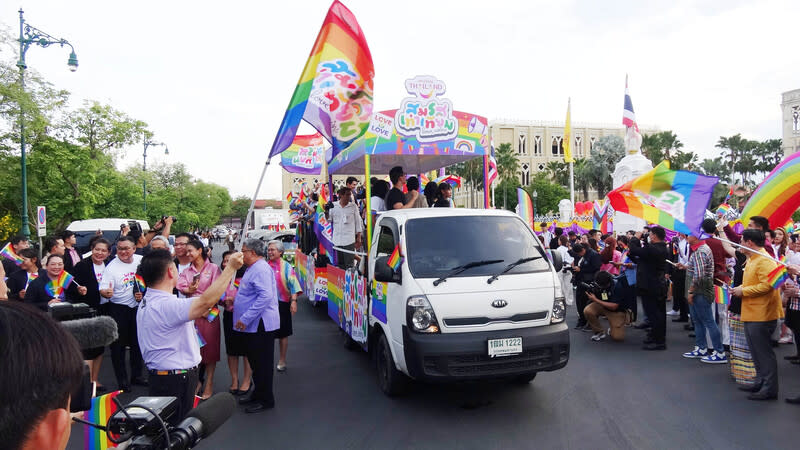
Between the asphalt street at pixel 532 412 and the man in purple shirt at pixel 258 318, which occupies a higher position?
the man in purple shirt at pixel 258 318

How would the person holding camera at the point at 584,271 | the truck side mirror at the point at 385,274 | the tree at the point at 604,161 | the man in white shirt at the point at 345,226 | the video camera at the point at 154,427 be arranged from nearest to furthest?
the video camera at the point at 154,427, the truck side mirror at the point at 385,274, the man in white shirt at the point at 345,226, the person holding camera at the point at 584,271, the tree at the point at 604,161

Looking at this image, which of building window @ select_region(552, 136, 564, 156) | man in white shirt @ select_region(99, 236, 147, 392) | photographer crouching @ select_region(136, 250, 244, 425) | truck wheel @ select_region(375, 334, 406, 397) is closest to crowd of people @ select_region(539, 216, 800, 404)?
truck wheel @ select_region(375, 334, 406, 397)

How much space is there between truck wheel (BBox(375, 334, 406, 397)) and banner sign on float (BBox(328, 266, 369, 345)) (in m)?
0.61

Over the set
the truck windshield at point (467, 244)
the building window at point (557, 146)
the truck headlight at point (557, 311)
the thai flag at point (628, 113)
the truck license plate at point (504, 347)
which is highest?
the building window at point (557, 146)

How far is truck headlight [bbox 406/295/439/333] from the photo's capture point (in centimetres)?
489

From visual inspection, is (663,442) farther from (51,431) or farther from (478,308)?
(51,431)

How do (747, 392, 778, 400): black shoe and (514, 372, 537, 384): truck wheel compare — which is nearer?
(747, 392, 778, 400): black shoe

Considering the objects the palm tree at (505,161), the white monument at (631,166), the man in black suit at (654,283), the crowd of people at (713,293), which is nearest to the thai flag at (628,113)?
the white monument at (631,166)

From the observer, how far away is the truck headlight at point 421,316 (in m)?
4.89

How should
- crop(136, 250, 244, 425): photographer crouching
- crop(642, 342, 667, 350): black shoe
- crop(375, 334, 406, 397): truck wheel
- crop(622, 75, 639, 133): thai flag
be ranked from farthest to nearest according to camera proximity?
1. crop(622, 75, 639, 133): thai flag
2. crop(642, 342, 667, 350): black shoe
3. crop(375, 334, 406, 397): truck wheel
4. crop(136, 250, 244, 425): photographer crouching

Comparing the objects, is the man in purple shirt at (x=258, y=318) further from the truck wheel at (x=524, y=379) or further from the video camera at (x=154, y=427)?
the video camera at (x=154, y=427)

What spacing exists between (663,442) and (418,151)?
4.35 m

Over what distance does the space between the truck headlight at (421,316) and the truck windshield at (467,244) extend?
31cm

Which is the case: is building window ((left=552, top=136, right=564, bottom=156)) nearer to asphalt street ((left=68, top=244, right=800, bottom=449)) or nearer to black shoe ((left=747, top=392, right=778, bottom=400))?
asphalt street ((left=68, top=244, right=800, bottom=449))
